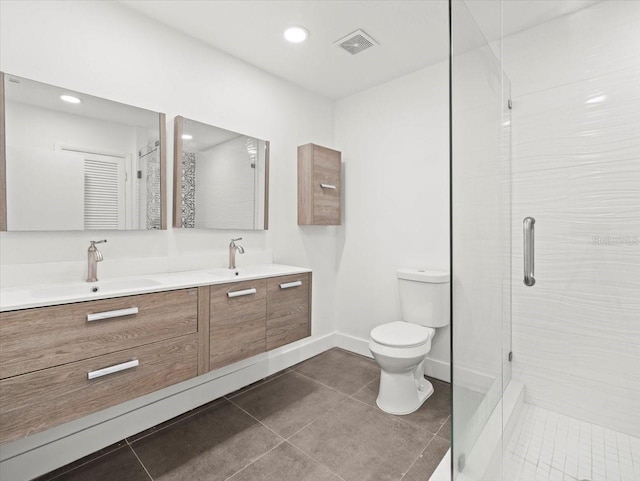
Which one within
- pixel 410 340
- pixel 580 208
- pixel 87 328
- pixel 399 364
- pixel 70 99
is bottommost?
pixel 399 364

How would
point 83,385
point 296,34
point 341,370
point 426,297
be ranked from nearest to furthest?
1. point 83,385
2. point 296,34
3. point 426,297
4. point 341,370

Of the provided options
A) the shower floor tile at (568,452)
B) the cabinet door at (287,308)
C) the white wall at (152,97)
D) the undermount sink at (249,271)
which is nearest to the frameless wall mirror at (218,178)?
the white wall at (152,97)

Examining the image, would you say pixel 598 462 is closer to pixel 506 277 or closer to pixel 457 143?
pixel 506 277

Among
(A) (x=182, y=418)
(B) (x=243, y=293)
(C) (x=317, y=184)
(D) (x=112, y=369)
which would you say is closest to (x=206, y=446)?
(A) (x=182, y=418)

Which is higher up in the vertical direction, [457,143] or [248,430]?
[457,143]

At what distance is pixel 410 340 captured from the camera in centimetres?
205

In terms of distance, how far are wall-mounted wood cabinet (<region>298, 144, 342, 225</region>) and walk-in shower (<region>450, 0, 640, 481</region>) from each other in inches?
54.2

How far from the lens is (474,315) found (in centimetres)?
139

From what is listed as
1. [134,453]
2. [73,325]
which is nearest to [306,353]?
[134,453]

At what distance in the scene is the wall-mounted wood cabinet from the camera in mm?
2730

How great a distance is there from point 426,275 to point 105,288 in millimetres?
1963

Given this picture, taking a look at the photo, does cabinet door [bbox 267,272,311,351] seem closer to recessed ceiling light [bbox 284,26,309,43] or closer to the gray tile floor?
the gray tile floor

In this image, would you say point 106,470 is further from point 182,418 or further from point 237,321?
point 237,321

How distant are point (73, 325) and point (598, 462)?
240 centimetres
